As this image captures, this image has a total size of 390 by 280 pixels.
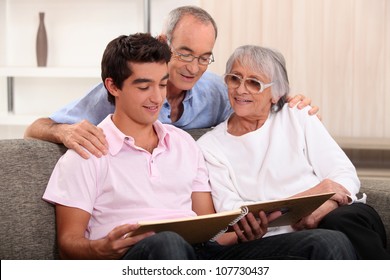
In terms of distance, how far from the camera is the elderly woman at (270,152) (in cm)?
241

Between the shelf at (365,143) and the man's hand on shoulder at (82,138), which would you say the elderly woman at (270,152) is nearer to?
the man's hand on shoulder at (82,138)

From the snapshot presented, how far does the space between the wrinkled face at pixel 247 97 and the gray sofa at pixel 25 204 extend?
2.12 feet

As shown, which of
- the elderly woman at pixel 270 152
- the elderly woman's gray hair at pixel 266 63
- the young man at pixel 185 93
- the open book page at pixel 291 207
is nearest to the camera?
the open book page at pixel 291 207

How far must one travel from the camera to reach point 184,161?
7.68ft

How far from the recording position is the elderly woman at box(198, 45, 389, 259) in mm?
2414

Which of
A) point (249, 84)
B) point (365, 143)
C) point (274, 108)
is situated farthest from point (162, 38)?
point (365, 143)

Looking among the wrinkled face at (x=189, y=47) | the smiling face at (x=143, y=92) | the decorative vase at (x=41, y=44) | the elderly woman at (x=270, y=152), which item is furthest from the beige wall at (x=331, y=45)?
the smiling face at (x=143, y=92)

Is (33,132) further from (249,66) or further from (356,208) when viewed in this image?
(356,208)

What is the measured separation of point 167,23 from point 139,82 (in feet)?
1.98

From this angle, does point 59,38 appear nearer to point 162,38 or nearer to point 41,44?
point 41,44

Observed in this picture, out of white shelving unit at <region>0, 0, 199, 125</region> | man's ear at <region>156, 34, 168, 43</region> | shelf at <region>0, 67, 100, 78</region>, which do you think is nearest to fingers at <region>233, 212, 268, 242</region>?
man's ear at <region>156, 34, 168, 43</region>

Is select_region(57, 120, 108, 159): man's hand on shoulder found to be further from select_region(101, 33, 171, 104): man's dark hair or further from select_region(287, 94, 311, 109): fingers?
select_region(287, 94, 311, 109): fingers

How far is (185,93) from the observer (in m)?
2.83
